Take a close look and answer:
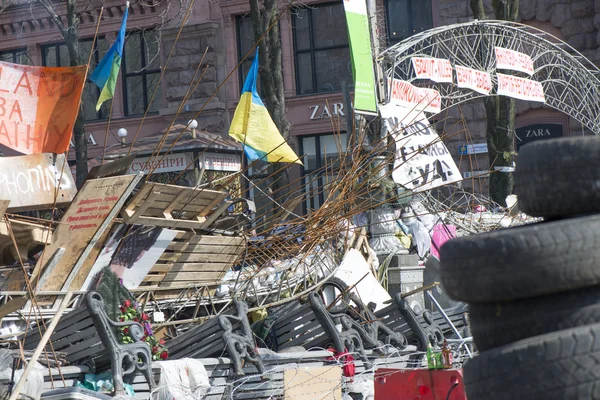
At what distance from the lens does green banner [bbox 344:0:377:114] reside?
1285 cm

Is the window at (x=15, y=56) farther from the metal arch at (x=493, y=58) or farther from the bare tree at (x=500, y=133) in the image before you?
the bare tree at (x=500, y=133)

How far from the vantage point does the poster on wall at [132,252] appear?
848cm

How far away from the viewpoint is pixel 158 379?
7.47 meters

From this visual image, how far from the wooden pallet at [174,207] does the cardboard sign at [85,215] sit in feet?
0.75

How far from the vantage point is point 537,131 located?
24969 mm

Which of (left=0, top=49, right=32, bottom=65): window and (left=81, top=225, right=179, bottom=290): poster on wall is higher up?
(left=0, top=49, right=32, bottom=65): window

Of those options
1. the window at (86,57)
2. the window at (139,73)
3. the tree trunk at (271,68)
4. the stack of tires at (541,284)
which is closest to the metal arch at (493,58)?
the tree trunk at (271,68)

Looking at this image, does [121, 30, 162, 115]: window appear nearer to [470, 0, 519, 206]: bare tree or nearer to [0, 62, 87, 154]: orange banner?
[470, 0, 519, 206]: bare tree

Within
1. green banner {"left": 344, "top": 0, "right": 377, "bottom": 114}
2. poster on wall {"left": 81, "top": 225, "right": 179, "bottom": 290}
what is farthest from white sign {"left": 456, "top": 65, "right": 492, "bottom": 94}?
poster on wall {"left": 81, "top": 225, "right": 179, "bottom": 290}

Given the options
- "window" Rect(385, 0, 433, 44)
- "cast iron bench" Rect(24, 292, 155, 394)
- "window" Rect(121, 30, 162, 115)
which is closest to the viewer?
"cast iron bench" Rect(24, 292, 155, 394)

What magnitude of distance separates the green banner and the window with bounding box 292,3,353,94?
1430cm

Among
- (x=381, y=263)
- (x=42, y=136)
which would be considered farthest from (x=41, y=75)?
(x=381, y=263)

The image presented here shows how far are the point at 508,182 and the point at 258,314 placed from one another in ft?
33.8

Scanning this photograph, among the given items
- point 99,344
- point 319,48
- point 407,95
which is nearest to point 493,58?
point 407,95
